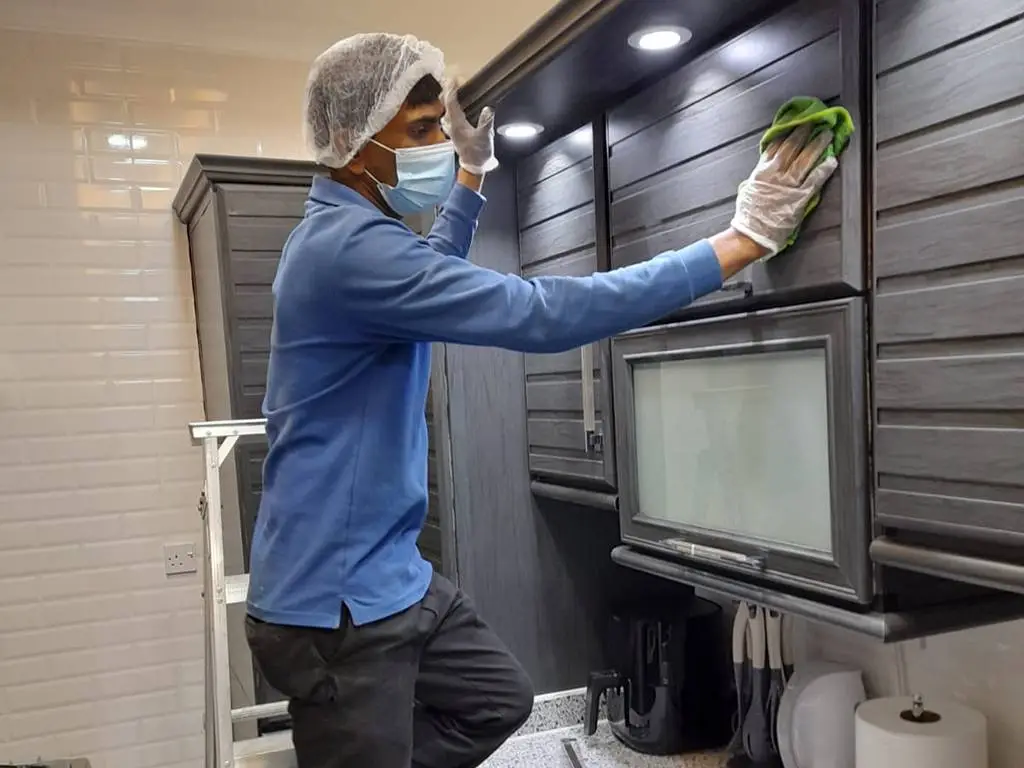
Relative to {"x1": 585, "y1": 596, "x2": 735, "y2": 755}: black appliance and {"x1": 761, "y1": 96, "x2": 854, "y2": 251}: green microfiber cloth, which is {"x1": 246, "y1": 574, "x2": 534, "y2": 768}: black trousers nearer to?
{"x1": 585, "y1": 596, "x2": 735, "y2": 755}: black appliance

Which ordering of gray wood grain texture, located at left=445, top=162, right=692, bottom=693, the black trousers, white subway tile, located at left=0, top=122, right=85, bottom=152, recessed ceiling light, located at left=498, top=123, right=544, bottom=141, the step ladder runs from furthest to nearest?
white subway tile, located at left=0, top=122, right=85, bottom=152 → gray wood grain texture, located at left=445, top=162, right=692, bottom=693 → recessed ceiling light, located at left=498, top=123, right=544, bottom=141 → the step ladder → the black trousers

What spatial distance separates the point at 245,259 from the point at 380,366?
1.18 m

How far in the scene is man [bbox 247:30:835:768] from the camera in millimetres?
1063

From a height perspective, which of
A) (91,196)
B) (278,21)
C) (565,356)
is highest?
(278,21)

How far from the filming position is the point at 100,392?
2428 mm

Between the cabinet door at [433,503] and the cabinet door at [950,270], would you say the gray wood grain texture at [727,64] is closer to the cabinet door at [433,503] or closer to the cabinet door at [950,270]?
the cabinet door at [950,270]

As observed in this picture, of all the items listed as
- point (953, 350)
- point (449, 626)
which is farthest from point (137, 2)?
point (953, 350)

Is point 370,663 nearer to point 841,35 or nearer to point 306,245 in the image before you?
point 306,245

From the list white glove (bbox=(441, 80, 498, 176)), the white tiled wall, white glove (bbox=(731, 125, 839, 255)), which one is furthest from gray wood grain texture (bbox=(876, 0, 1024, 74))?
the white tiled wall

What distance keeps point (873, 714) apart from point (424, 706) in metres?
0.68

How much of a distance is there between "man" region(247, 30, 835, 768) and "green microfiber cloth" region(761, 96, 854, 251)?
0.04 ft


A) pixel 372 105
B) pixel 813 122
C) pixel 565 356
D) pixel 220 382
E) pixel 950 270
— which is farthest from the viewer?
pixel 220 382

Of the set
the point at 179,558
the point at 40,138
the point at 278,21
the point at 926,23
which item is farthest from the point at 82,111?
the point at 926,23

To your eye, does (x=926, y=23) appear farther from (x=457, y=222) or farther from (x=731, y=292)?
(x=457, y=222)
